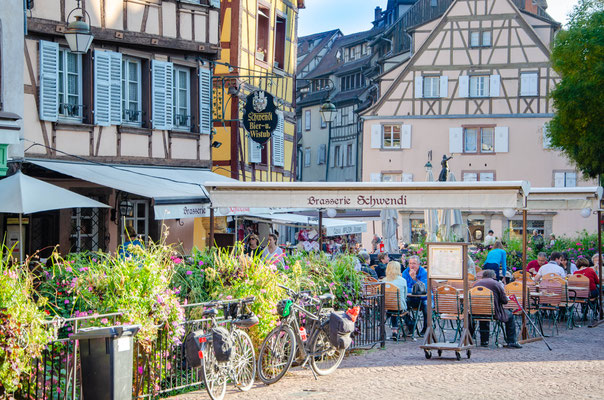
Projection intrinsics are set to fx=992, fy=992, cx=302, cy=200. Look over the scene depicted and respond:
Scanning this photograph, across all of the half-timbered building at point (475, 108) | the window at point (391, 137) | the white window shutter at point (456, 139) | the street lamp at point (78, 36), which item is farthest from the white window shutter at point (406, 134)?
the street lamp at point (78, 36)

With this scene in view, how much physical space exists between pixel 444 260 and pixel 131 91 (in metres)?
10.1

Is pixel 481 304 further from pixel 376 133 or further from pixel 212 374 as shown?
pixel 376 133

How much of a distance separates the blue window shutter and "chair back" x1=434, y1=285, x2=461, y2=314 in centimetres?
823

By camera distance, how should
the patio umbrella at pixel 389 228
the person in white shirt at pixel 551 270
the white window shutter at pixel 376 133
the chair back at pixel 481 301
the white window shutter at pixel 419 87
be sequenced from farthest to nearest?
the white window shutter at pixel 376 133 < the white window shutter at pixel 419 87 < the patio umbrella at pixel 389 228 < the person in white shirt at pixel 551 270 < the chair back at pixel 481 301

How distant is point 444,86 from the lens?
1796 inches

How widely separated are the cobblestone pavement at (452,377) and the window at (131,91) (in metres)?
8.82

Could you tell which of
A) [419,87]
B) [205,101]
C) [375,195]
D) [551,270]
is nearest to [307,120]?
[419,87]

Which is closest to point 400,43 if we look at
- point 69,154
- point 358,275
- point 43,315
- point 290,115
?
point 290,115

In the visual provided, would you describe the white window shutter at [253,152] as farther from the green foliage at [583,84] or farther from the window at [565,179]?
the window at [565,179]

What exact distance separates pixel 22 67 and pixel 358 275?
7465mm

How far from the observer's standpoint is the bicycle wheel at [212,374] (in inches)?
366

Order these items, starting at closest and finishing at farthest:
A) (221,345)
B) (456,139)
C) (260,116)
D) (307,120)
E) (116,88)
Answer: (221,345) → (116,88) → (260,116) → (456,139) → (307,120)

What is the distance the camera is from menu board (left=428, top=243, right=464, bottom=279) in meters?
12.6

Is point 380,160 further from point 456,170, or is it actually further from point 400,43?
point 400,43
